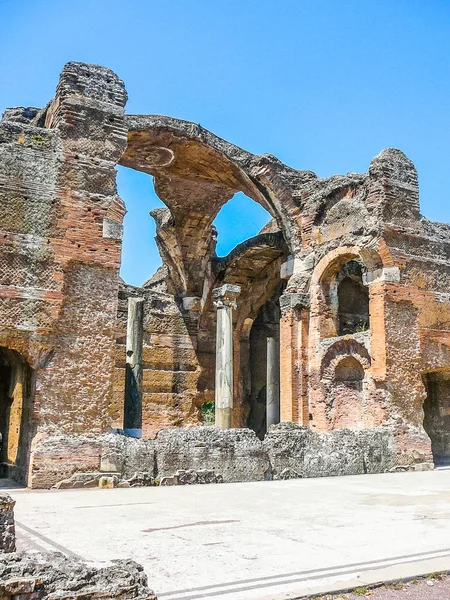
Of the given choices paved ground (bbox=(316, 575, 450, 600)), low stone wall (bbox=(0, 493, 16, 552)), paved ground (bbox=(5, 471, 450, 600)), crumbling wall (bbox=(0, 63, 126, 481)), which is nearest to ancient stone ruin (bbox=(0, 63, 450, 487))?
crumbling wall (bbox=(0, 63, 126, 481))

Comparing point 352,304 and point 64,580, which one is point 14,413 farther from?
point 64,580

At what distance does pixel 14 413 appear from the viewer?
12312 mm

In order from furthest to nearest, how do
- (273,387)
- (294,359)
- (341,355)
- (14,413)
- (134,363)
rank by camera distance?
1. (273,387)
2. (134,363)
3. (294,359)
4. (341,355)
5. (14,413)

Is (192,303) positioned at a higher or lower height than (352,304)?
higher

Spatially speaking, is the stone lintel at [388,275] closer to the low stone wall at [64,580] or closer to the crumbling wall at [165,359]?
the crumbling wall at [165,359]

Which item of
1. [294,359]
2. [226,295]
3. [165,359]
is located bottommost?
[294,359]

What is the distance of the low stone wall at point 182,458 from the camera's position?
1021 cm

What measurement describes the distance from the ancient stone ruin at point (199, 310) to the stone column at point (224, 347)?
0.05 meters

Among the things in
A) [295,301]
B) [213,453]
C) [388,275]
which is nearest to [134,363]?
[295,301]

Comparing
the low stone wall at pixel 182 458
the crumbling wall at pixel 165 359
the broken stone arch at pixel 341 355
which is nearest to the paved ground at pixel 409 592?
the low stone wall at pixel 182 458

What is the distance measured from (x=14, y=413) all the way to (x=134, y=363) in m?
6.25

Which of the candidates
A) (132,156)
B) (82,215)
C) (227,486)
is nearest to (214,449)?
(227,486)

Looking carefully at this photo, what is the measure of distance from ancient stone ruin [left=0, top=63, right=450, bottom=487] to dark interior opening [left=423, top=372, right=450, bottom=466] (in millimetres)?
37

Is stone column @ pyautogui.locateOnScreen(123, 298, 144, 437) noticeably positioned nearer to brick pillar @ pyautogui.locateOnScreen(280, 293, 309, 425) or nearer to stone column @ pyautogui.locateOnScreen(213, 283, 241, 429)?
stone column @ pyautogui.locateOnScreen(213, 283, 241, 429)
